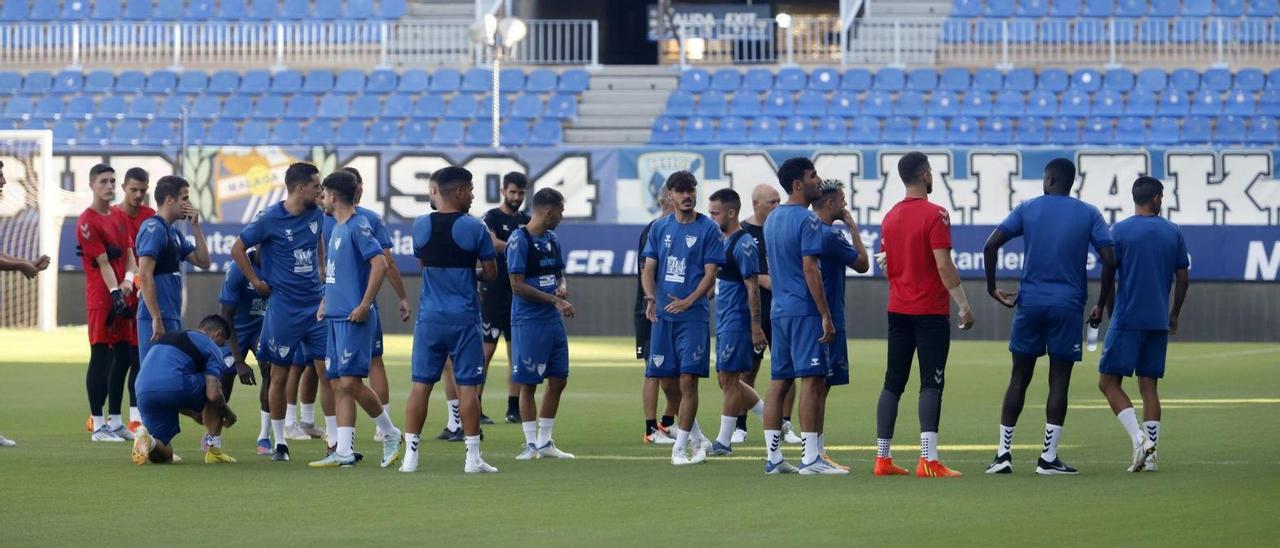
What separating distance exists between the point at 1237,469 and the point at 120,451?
25.0 feet

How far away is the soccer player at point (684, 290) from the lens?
12.2 meters

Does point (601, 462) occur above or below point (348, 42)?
below

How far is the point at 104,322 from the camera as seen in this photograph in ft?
46.3

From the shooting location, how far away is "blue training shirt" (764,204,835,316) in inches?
436

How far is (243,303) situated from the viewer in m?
13.5

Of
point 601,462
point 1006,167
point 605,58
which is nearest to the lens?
point 601,462

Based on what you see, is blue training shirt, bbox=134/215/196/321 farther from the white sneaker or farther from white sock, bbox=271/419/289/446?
the white sneaker

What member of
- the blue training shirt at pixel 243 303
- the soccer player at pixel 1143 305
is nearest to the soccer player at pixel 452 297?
the blue training shirt at pixel 243 303

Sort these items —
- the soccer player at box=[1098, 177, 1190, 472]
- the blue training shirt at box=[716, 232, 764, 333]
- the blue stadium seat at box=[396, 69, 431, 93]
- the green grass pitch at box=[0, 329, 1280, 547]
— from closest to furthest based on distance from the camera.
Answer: the green grass pitch at box=[0, 329, 1280, 547] → the soccer player at box=[1098, 177, 1190, 472] → the blue training shirt at box=[716, 232, 764, 333] → the blue stadium seat at box=[396, 69, 431, 93]

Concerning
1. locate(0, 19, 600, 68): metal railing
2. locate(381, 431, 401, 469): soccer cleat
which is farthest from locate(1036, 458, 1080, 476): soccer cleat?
locate(0, 19, 600, 68): metal railing

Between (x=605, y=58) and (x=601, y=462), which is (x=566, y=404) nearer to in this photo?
(x=601, y=462)

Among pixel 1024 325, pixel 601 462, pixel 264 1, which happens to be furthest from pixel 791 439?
pixel 264 1

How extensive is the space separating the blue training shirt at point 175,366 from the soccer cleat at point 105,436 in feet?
5.10

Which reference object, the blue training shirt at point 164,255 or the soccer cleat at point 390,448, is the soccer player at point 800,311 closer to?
the soccer cleat at point 390,448
